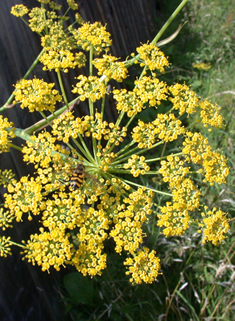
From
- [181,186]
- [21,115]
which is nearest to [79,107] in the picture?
[21,115]

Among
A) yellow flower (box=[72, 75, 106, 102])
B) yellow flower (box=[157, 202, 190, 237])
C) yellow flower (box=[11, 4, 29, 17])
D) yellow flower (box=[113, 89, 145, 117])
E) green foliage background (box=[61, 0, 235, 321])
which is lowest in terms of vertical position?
green foliage background (box=[61, 0, 235, 321])

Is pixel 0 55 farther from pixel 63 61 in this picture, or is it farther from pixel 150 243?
pixel 150 243

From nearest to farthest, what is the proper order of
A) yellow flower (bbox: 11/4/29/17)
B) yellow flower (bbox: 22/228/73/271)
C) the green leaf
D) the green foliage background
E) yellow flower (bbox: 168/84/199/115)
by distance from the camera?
1. yellow flower (bbox: 22/228/73/271)
2. yellow flower (bbox: 168/84/199/115)
3. yellow flower (bbox: 11/4/29/17)
4. the green foliage background
5. the green leaf

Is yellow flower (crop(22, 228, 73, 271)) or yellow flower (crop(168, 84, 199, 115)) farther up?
yellow flower (crop(168, 84, 199, 115))

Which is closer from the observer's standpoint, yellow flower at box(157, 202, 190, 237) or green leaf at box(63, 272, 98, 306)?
yellow flower at box(157, 202, 190, 237)

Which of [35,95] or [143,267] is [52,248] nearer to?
[143,267]

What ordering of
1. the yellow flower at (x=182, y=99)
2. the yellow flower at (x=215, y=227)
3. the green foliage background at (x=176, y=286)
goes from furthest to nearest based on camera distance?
1. the green foliage background at (x=176, y=286)
2. the yellow flower at (x=182, y=99)
3. the yellow flower at (x=215, y=227)

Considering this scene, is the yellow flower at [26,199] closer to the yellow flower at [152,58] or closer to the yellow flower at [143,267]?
the yellow flower at [143,267]

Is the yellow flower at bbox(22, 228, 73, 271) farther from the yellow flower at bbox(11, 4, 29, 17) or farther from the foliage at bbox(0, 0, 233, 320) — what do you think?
the yellow flower at bbox(11, 4, 29, 17)

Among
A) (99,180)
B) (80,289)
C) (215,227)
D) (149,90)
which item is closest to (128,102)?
(149,90)

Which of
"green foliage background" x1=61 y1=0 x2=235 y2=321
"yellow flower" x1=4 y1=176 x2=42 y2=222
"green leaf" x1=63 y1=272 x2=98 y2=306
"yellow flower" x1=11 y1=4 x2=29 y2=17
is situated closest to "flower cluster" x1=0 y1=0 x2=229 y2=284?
"yellow flower" x1=4 y1=176 x2=42 y2=222

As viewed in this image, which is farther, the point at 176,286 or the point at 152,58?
the point at 176,286

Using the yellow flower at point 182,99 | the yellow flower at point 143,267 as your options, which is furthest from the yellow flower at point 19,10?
the yellow flower at point 143,267
